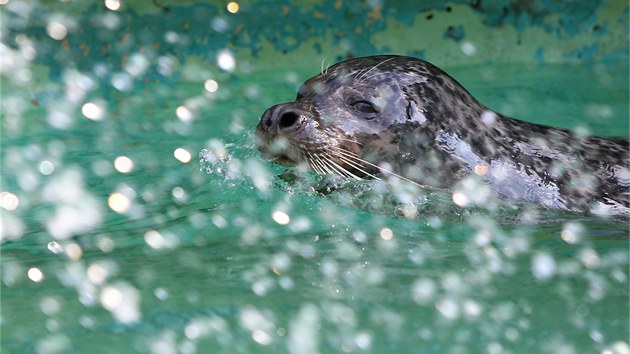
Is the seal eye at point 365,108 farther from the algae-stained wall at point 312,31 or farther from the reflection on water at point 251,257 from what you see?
the algae-stained wall at point 312,31

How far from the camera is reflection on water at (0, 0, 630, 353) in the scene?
3645 mm

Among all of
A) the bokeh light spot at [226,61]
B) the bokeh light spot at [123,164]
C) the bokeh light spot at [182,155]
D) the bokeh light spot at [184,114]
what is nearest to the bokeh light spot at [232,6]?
the bokeh light spot at [226,61]

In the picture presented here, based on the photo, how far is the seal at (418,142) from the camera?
181 inches

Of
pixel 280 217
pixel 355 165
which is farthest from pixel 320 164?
pixel 280 217

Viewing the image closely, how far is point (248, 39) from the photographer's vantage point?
738cm

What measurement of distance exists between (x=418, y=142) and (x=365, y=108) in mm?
275

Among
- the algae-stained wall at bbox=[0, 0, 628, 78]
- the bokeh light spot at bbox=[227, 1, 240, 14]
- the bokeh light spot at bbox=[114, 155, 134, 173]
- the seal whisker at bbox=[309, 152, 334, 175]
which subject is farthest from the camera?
the bokeh light spot at bbox=[227, 1, 240, 14]

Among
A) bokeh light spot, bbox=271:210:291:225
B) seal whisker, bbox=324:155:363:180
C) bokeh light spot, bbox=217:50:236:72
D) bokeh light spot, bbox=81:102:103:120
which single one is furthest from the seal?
bokeh light spot, bbox=217:50:236:72

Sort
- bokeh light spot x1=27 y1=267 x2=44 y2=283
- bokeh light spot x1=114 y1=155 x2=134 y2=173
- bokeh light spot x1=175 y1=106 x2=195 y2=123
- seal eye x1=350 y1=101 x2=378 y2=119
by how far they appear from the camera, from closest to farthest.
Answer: bokeh light spot x1=27 y1=267 x2=44 y2=283 → seal eye x1=350 y1=101 x2=378 y2=119 → bokeh light spot x1=114 y1=155 x2=134 y2=173 → bokeh light spot x1=175 y1=106 x2=195 y2=123

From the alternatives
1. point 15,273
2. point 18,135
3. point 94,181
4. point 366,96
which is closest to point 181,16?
point 18,135

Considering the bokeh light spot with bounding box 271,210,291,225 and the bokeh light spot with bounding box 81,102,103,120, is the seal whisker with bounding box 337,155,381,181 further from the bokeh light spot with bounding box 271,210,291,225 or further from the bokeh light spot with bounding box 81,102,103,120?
the bokeh light spot with bounding box 81,102,103,120

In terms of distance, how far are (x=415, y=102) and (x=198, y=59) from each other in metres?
2.86

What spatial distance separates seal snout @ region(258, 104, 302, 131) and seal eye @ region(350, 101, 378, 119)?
273 millimetres

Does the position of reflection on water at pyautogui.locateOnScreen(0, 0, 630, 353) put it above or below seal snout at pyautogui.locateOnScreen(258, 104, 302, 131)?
below
